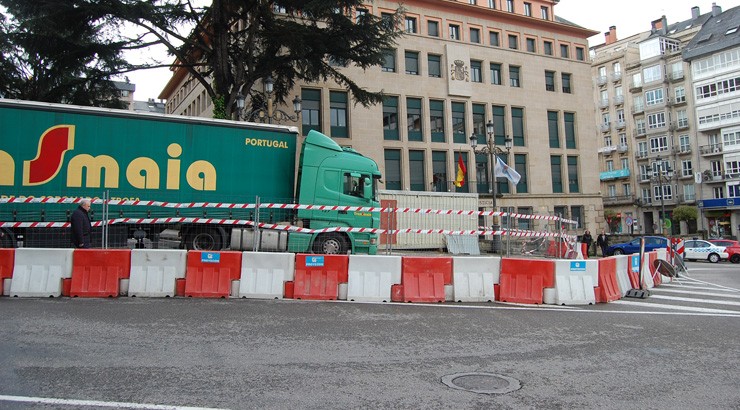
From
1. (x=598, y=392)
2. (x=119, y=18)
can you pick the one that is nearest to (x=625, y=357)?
(x=598, y=392)

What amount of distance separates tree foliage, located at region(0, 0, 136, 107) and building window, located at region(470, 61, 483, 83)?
86.9 feet

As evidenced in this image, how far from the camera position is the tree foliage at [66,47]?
19234mm

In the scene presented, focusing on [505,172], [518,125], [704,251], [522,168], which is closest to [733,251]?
[704,251]

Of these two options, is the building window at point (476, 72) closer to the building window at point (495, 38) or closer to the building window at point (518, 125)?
the building window at point (495, 38)

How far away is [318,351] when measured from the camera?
557cm

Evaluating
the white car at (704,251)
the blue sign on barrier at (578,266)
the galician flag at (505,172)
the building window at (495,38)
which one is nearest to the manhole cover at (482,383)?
the blue sign on barrier at (578,266)

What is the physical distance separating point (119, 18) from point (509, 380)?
2146cm

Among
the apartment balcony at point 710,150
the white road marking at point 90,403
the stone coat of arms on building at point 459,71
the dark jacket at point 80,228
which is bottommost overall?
the white road marking at point 90,403

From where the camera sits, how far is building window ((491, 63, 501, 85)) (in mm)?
42188

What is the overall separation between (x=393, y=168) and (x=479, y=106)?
9.39 m

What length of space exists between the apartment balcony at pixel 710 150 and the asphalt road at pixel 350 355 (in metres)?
61.8

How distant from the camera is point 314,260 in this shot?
916cm

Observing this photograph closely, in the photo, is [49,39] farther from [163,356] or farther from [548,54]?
[548,54]

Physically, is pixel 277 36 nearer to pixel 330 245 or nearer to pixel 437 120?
pixel 330 245
